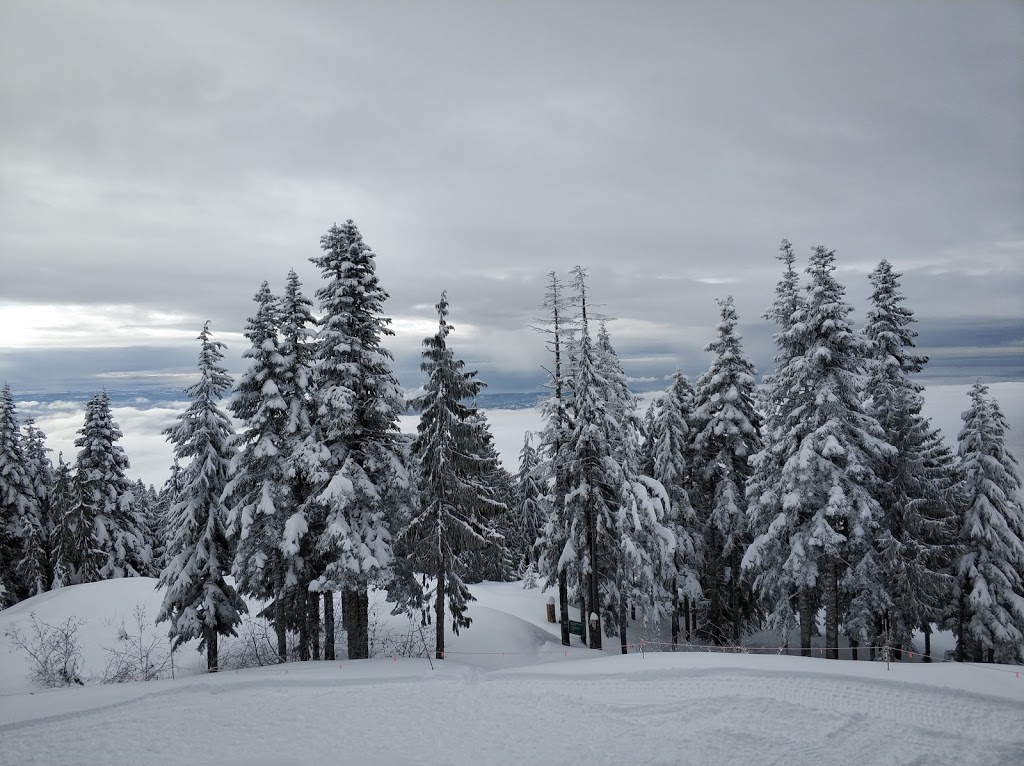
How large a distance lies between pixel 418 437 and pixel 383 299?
5.26 metres

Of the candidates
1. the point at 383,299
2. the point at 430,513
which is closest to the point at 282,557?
the point at 430,513

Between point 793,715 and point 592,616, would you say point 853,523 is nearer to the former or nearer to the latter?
point 793,715

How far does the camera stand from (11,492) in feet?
123

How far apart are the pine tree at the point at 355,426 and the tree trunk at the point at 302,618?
167 centimetres

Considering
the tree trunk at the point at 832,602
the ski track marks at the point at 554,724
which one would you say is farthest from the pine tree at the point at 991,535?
the ski track marks at the point at 554,724

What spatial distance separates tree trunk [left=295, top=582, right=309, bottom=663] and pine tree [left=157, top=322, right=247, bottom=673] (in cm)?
204

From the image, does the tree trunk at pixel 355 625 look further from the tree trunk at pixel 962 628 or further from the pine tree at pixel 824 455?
the tree trunk at pixel 962 628

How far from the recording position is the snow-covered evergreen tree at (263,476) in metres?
20.1

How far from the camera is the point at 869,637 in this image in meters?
24.0

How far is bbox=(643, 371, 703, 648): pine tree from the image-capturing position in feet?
93.6

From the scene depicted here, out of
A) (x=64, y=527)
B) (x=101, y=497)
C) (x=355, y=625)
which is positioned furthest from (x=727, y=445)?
(x=64, y=527)

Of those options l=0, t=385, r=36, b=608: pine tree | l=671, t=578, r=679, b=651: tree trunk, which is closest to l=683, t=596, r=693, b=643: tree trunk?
l=671, t=578, r=679, b=651: tree trunk

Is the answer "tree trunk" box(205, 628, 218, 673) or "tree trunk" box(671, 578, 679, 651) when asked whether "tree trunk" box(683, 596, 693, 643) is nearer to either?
"tree trunk" box(671, 578, 679, 651)

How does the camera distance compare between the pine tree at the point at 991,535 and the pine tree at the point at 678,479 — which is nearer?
the pine tree at the point at 991,535
